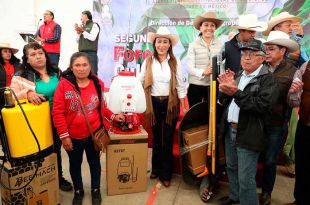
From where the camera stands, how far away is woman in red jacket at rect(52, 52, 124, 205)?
6.64ft

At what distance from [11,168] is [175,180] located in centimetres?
159

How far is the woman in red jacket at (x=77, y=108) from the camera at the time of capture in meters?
2.02

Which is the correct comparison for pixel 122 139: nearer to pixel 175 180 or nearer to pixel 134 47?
pixel 175 180

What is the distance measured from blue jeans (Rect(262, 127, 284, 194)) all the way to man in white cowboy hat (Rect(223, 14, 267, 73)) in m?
0.62

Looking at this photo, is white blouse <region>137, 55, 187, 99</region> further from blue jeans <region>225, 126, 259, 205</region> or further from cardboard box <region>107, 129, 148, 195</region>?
blue jeans <region>225, 126, 259, 205</region>

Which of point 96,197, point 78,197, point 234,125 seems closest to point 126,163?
point 96,197

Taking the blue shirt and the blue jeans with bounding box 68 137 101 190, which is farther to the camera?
the blue jeans with bounding box 68 137 101 190

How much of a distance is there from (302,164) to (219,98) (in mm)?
826

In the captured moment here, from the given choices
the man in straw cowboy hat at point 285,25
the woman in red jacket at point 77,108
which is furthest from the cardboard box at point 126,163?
the man in straw cowboy hat at point 285,25

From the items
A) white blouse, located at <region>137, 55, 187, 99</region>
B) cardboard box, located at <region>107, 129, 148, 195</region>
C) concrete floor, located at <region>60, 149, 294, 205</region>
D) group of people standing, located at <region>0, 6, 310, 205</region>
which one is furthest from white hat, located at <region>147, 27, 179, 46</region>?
concrete floor, located at <region>60, 149, 294, 205</region>

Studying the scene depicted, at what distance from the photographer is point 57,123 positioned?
200 cm

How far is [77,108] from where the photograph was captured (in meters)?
2.07

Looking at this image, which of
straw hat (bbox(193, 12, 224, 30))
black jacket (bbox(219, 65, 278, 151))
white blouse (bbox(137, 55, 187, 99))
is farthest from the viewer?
straw hat (bbox(193, 12, 224, 30))

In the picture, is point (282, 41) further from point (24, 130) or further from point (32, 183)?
point (32, 183)
